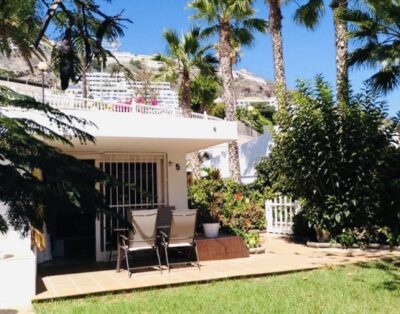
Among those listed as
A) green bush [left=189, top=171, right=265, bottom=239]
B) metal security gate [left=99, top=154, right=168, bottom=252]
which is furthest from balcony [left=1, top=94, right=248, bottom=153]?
green bush [left=189, top=171, right=265, bottom=239]

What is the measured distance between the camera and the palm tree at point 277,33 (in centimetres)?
1984

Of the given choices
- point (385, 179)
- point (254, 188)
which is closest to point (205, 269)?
point (385, 179)

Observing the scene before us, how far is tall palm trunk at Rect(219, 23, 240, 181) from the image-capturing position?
2075 centimetres

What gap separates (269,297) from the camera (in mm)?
7363

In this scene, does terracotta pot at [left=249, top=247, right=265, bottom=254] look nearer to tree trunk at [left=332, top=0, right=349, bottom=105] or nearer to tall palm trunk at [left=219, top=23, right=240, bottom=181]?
tree trunk at [left=332, top=0, right=349, bottom=105]

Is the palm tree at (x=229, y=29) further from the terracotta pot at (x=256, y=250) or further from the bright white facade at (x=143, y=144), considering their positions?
the terracotta pot at (x=256, y=250)

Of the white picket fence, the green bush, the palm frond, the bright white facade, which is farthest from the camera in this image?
the palm frond

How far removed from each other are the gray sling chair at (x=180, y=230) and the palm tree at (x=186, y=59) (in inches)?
529

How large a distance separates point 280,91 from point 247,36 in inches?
416

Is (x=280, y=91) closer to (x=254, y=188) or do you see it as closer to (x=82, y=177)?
(x=254, y=188)

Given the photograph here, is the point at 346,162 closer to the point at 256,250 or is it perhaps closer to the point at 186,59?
the point at 256,250

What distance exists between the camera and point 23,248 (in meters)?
8.33

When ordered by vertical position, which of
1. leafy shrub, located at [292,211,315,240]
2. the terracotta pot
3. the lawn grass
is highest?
leafy shrub, located at [292,211,315,240]

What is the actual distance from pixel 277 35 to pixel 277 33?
0.10 m
